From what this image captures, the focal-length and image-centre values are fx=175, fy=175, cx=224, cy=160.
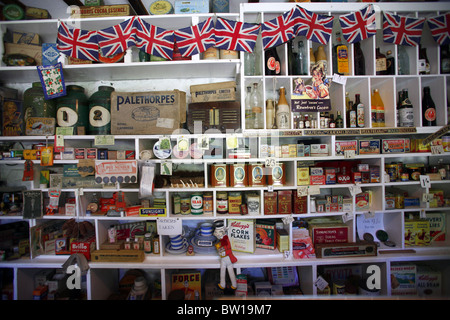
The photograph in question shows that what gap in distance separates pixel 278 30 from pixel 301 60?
1.19 ft

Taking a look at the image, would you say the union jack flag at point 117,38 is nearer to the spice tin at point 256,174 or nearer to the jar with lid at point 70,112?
the jar with lid at point 70,112

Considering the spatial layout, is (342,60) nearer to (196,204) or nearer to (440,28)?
(440,28)

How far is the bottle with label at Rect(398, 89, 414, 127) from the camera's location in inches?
65.8

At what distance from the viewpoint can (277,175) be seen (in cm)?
170

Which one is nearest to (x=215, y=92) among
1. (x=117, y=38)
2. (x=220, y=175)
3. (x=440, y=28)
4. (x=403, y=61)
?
(x=220, y=175)

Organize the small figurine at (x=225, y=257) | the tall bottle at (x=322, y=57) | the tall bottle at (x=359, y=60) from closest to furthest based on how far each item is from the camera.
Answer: the small figurine at (x=225, y=257), the tall bottle at (x=322, y=57), the tall bottle at (x=359, y=60)

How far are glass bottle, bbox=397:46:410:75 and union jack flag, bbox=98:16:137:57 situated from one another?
8.72ft

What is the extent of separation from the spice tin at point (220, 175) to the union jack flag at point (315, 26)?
142cm

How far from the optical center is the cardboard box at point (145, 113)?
5.41 feet

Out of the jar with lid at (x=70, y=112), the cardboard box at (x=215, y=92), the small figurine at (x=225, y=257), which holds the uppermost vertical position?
the cardboard box at (x=215, y=92)

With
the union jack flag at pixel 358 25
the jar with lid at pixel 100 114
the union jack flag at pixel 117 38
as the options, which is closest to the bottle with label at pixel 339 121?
the union jack flag at pixel 358 25

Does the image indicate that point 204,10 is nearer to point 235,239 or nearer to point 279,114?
point 279,114

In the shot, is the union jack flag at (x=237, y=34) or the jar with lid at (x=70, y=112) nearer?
the union jack flag at (x=237, y=34)

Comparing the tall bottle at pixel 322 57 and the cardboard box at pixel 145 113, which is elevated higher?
the tall bottle at pixel 322 57
